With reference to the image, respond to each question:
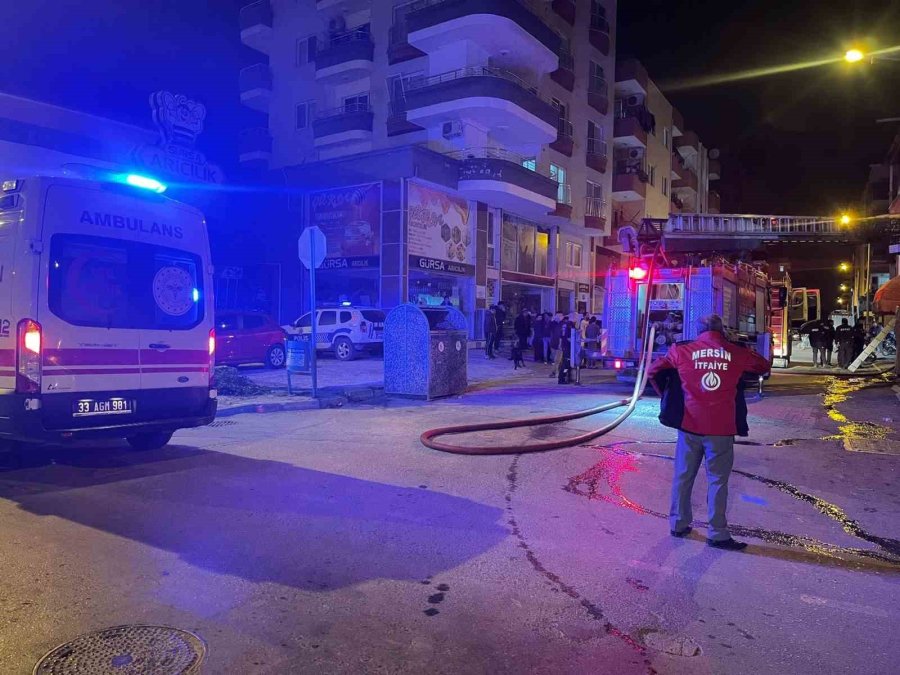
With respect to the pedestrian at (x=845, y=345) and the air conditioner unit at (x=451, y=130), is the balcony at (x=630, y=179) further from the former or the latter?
the pedestrian at (x=845, y=345)

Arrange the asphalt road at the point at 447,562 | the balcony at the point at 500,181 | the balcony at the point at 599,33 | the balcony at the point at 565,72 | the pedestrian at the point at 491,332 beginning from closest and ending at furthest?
the asphalt road at the point at 447,562
the pedestrian at the point at 491,332
the balcony at the point at 500,181
the balcony at the point at 565,72
the balcony at the point at 599,33

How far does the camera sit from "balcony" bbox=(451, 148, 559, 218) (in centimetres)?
2652

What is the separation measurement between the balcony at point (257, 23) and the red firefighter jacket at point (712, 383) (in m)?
34.3

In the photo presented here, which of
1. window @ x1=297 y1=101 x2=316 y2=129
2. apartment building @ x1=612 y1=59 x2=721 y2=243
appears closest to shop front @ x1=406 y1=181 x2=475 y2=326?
window @ x1=297 y1=101 x2=316 y2=129

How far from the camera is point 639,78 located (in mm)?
38906

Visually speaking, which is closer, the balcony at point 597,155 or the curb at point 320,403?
the curb at point 320,403

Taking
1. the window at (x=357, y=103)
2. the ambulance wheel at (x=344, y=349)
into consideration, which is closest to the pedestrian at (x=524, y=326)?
the ambulance wheel at (x=344, y=349)

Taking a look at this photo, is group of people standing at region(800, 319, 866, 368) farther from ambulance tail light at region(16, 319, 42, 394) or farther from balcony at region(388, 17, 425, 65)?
ambulance tail light at region(16, 319, 42, 394)

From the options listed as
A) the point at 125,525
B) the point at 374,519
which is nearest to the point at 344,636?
the point at 374,519

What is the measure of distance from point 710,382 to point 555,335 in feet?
47.6

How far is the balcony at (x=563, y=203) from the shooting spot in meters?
32.1

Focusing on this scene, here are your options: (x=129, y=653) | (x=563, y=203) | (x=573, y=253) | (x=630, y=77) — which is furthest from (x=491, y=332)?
(x=630, y=77)

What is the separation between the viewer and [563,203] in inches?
1297

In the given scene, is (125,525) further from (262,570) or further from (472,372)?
(472,372)
